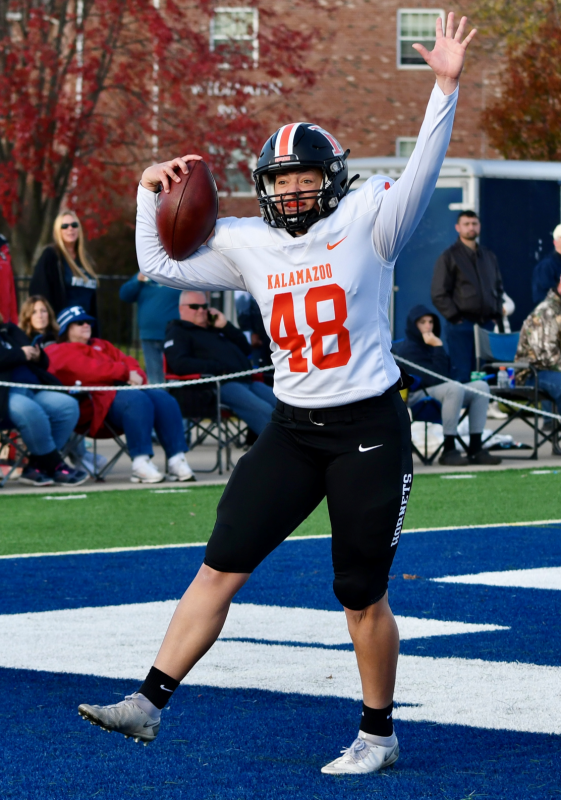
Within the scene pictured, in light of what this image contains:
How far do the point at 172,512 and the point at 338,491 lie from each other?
6.08 m

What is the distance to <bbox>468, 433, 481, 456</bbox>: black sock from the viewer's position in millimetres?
13297

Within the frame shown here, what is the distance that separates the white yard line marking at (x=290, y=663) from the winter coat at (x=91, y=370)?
16.2 feet

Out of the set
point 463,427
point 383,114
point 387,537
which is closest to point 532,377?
point 463,427

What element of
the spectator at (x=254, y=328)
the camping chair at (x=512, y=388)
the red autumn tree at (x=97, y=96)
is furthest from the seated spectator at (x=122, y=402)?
the red autumn tree at (x=97, y=96)

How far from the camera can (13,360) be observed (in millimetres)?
10875

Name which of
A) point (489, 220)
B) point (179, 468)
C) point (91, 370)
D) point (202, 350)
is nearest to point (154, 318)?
point (202, 350)

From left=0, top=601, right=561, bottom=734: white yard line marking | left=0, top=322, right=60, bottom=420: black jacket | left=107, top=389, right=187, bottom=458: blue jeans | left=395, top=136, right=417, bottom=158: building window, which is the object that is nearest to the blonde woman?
left=0, top=322, right=60, bottom=420: black jacket

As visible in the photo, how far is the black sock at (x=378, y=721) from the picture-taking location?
13.6 ft

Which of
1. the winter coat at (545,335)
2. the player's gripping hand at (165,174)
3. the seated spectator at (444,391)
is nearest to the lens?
the player's gripping hand at (165,174)

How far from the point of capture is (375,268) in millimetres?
4238

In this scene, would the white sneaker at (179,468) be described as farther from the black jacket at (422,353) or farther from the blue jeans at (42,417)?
the black jacket at (422,353)

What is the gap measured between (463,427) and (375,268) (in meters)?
10.6

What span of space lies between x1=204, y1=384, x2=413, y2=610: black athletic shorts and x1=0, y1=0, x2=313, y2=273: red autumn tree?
16457mm

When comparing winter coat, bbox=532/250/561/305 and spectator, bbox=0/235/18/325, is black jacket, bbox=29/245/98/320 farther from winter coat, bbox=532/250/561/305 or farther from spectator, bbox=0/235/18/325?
winter coat, bbox=532/250/561/305
